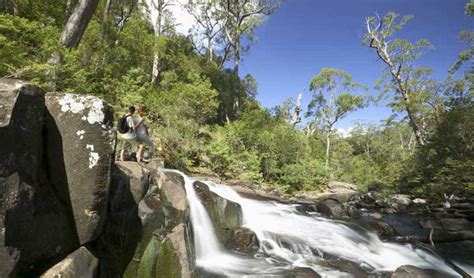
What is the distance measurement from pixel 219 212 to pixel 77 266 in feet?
16.2

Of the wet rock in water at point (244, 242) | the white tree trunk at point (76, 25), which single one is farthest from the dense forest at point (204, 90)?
the wet rock in water at point (244, 242)

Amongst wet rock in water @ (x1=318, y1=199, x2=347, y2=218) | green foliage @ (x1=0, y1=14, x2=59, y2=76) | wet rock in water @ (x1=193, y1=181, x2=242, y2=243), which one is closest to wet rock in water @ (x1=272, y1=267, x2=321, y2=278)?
wet rock in water @ (x1=193, y1=181, x2=242, y2=243)

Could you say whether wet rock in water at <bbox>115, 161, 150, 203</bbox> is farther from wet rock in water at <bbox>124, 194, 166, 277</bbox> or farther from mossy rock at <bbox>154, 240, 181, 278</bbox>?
mossy rock at <bbox>154, 240, 181, 278</bbox>

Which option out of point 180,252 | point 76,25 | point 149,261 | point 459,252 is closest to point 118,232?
point 149,261

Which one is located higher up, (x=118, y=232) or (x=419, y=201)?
(x=419, y=201)

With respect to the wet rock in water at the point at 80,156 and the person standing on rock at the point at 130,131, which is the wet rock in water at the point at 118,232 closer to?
the wet rock in water at the point at 80,156

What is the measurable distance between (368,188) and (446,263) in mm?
18383

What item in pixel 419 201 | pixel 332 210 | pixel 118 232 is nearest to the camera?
pixel 118 232

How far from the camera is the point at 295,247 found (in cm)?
822

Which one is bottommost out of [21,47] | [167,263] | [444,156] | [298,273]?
[298,273]

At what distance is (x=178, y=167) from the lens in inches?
546

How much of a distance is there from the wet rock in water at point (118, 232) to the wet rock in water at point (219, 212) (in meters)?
3.30

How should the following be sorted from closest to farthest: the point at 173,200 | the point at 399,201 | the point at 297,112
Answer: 1. the point at 173,200
2. the point at 399,201
3. the point at 297,112

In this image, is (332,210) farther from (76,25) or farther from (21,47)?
(21,47)
